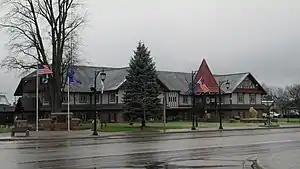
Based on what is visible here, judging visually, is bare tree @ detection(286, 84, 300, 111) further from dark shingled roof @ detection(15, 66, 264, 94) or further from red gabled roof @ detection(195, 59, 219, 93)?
red gabled roof @ detection(195, 59, 219, 93)

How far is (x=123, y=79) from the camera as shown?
88.9 m

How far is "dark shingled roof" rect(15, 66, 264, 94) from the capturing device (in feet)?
296

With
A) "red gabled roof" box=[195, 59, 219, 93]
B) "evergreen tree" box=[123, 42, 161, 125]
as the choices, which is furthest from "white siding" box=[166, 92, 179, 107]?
"evergreen tree" box=[123, 42, 161, 125]

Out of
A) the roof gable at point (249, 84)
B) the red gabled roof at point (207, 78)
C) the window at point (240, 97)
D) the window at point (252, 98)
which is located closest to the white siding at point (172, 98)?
the red gabled roof at point (207, 78)

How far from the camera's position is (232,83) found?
3991 inches

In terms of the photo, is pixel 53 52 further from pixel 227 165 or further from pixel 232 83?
pixel 232 83

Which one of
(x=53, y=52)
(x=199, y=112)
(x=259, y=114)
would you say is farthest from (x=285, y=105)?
(x=53, y=52)

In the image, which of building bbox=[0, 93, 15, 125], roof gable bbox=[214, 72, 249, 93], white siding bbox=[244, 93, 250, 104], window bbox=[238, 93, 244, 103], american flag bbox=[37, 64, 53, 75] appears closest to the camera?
american flag bbox=[37, 64, 53, 75]

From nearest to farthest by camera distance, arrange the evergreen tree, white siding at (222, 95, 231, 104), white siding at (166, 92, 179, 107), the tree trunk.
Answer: the tree trunk → the evergreen tree → white siding at (166, 92, 179, 107) → white siding at (222, 95, 231, 104)

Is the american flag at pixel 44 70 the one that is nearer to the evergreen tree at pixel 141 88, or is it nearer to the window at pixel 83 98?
the evergreen tree at pixel 141 88

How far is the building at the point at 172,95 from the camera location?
89325 millimetres

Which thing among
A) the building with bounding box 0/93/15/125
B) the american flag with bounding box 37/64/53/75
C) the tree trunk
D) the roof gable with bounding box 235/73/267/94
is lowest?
the building with bounding box 0/93/15/125

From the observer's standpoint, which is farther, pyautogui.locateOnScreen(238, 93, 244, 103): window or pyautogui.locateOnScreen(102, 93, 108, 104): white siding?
pyautogui.locateOnScreen(238, 93, 244, 103): window

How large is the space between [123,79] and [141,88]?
25581 mm
